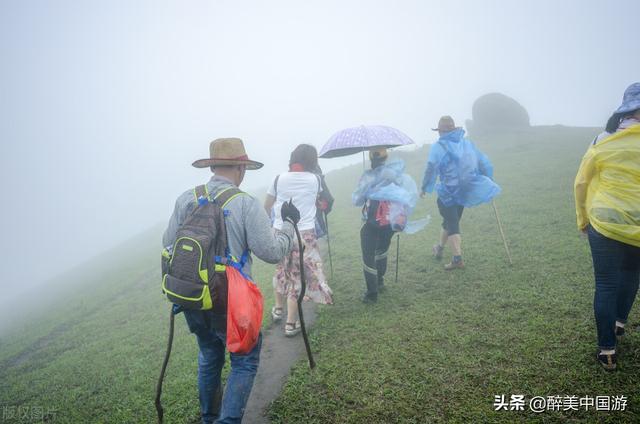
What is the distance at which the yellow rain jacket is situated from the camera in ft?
10.3

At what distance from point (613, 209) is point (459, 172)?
3.63 meters

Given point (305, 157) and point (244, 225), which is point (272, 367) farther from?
point (305, 157)

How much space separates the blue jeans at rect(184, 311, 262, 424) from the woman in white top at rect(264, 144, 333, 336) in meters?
2.23

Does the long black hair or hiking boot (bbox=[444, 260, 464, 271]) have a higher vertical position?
the long black hair

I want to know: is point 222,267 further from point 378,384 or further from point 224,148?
point 378,384

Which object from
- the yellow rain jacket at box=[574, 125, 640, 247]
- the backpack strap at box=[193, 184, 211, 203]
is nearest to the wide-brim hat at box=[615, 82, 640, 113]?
the yellow rain jacket at box=[574, 125, 640, 247]

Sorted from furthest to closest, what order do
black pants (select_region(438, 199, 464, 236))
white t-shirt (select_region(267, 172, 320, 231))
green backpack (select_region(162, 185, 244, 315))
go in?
black pants (select_region(438, 199, 464, 236)) → white t-shirt (select_region(267, 172, 320, 231)) → green backpack (select_region(162, 185, 244, 315))

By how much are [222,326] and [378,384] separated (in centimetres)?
211

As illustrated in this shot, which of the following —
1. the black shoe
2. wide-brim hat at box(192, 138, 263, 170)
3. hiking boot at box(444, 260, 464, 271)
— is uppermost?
wide-brim hat at box(192, 138, 263, 170)

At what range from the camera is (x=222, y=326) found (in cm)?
301

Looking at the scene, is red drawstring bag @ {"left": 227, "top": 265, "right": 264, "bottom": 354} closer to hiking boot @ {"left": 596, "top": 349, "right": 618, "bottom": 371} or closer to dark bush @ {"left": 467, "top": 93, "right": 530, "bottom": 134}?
hiking boot @ {"left": 596, "top": 349, "right": 618, "bottom": 371}

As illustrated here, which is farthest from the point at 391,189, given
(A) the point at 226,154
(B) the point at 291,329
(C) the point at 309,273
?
(A) the point at 226,154

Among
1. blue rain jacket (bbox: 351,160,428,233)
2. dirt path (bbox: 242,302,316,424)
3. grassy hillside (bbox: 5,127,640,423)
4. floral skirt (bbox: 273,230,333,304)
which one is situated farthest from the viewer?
blue rain jacket (bbox: 351,160,428,233)

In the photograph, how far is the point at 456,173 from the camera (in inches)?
267
